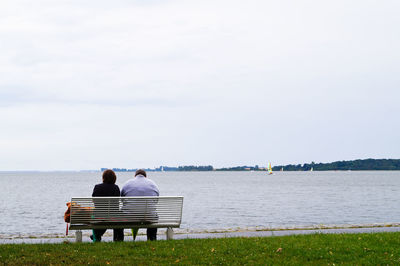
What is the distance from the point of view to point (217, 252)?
8.13m

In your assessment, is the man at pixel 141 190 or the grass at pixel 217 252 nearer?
the grass at pixel 217 252

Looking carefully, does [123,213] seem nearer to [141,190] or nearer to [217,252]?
[141,190]

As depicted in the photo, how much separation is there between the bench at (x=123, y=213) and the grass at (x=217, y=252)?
593 mm

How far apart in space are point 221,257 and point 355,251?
96.8 inches

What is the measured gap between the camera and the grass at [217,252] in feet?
24.3

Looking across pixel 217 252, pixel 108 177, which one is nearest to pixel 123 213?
pixel 108 177

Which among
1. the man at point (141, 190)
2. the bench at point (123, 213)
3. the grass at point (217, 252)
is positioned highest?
the man at point (141, 190)

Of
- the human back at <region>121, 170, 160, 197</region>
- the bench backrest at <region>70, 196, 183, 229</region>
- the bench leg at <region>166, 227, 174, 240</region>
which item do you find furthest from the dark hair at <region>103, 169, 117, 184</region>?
the bench leg at <region>166, 227, 174, 240</region>

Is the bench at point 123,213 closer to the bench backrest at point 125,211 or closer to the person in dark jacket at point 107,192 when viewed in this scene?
the bench backrest at point 125,211

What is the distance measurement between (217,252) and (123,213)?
238 cm

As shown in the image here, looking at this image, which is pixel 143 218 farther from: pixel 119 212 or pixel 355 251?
pixel 355 251

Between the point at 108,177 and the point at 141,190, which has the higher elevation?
the point at 108,177

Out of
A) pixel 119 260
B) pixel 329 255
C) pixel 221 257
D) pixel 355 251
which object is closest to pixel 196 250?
pixel 221 257

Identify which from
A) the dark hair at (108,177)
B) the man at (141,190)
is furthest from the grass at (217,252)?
the dark hair at (108,177)
